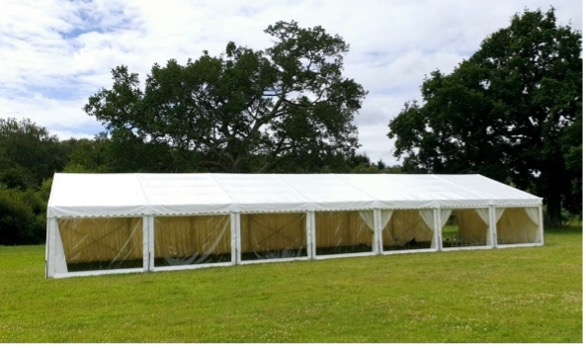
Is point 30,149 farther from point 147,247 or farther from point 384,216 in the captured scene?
point 384,216

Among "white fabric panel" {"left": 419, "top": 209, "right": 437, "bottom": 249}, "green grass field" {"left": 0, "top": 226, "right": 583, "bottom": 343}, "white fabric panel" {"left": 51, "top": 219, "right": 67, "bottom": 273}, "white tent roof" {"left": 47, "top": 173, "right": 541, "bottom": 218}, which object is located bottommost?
"green grass field" {"left": 0, "top": 226, "right": 583, "bottom": 343}

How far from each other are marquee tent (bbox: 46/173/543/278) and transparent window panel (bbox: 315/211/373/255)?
0.09 feet

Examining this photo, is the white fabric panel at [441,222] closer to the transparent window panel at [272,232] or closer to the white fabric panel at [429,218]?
the white fabric panel at [429,218]

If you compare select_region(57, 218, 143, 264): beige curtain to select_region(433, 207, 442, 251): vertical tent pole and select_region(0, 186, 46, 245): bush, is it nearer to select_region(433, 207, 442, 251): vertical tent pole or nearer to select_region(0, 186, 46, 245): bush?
select_region(433, 207, 442, 251): vertical tent pole

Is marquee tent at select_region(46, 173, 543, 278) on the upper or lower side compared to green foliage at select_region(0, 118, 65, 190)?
lower

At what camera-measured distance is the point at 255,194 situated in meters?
12.6

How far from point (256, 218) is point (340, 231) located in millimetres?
2548

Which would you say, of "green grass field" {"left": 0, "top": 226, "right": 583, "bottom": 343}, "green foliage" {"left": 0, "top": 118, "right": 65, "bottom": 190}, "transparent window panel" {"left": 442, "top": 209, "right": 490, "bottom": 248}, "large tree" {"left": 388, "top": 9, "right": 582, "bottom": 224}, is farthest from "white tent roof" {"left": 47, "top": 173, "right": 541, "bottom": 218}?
"green foliage" {"left": 0, "top": 118, "right": 65, "bottom": 190}

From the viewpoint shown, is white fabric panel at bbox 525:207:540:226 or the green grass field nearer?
the green grass field

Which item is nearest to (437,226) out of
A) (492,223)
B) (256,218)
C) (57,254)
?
(492,223)

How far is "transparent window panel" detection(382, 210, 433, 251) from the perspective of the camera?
16180mm

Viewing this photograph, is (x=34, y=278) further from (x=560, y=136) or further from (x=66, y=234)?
(x=560, y=136)

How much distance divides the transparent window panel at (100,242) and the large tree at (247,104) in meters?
8.94

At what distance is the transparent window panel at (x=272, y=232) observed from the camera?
14484 mm
